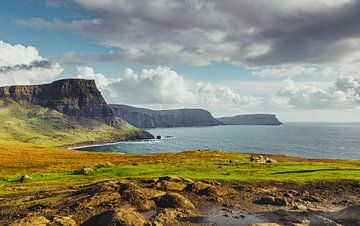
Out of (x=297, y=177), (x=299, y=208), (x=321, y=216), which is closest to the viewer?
(x=321, y=216)

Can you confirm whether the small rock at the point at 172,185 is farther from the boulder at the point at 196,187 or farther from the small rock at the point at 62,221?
the small rock at the point at 62,221

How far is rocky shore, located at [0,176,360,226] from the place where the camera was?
92.8 feet

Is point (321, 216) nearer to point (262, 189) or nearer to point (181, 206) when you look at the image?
point (262, 189)

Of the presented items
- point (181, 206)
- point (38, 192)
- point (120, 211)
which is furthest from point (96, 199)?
point (38, 192)

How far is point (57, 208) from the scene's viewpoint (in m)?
32.0

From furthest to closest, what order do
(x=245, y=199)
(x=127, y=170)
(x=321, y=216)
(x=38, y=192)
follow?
(x=127, y=170), (x=38, y=192), (x=245, y=199), (x=321, y=216)

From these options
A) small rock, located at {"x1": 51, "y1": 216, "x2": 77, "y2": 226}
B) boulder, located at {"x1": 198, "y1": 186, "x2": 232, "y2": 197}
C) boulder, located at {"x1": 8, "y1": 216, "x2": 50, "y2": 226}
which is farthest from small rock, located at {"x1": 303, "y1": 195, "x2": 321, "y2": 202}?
boulder, located at {"x1": 8, "y1": 216, "x2": 50, "y2": 226}

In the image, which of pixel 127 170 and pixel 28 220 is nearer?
pixel 28 220

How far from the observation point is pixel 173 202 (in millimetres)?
32562

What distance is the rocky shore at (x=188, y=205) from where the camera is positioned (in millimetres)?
28281

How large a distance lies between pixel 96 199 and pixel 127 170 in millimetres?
29787

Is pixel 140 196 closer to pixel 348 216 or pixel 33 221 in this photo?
pixel 33 221

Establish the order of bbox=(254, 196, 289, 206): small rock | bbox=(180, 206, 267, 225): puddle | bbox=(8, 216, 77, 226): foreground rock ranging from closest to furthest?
bbox=(8, 216, 77, 226): foreground rock → bbox=(180, 206, 267, 225): puddle → bbox=(254, 196, 289, 206): small rock

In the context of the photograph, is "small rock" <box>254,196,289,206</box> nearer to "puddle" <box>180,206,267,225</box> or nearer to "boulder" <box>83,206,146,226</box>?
"puddle" <box>180,206,267,225</box>
